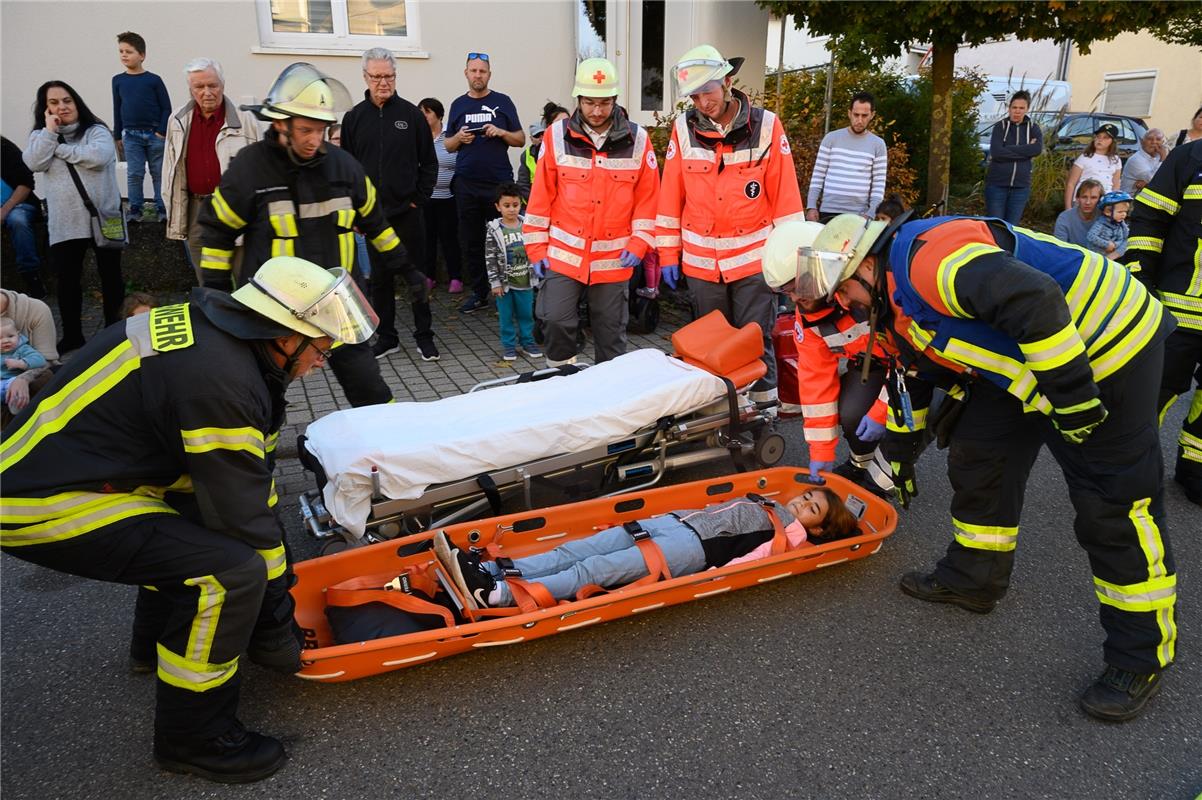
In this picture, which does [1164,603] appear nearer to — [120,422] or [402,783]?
[402,783]

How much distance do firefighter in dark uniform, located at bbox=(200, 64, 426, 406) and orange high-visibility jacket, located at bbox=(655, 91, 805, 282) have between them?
6.33 ft

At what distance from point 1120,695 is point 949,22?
7.29 meters

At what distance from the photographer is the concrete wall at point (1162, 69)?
2119 centimetres

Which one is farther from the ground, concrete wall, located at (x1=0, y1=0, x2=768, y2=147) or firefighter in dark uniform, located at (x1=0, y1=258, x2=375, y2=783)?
concrete wall, located at (x1=0, y1=0, x2=768, y2=147)

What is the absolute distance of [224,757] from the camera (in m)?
2.58

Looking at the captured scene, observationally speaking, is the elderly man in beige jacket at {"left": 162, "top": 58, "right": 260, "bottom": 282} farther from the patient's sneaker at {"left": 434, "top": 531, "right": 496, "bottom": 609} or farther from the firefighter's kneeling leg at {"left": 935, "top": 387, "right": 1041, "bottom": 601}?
the firefighter's kneeling leg at {"left": 935, "top": 387, "right": 1041, "bottom": 601}

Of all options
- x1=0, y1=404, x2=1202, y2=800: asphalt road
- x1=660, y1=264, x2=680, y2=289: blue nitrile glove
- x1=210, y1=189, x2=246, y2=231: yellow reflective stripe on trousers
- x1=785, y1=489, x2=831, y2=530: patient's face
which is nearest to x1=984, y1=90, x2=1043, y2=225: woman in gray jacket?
x1=660, y1=264, x2=680, y2=289: blue nitrile glove

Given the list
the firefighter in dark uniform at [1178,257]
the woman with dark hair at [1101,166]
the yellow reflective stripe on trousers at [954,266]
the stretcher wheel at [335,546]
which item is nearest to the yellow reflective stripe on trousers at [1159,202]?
the firefighter in dark uniform at [1178,257]

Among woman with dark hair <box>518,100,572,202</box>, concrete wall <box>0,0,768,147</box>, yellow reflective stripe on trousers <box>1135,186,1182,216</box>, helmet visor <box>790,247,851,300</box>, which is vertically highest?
concrete wall <box>0,0,768,147</box>

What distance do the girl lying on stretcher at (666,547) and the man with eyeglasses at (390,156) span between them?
3131 mm

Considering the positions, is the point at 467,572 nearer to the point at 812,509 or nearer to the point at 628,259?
the point at 812,509

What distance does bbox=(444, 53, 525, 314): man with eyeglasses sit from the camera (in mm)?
7352

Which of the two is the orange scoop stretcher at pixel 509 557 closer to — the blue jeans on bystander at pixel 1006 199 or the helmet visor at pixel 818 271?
the helmet visor at pixel 818 271

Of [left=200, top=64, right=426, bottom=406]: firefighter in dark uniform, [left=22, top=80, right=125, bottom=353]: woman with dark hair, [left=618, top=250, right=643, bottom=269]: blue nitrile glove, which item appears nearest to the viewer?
[left=200, top=64, right=426, bottom=406]: firefighter in dark uniform
